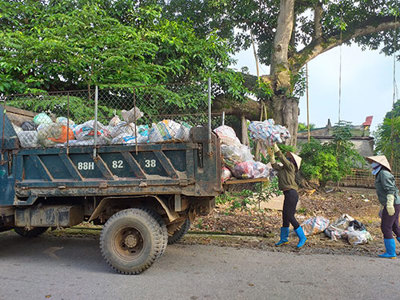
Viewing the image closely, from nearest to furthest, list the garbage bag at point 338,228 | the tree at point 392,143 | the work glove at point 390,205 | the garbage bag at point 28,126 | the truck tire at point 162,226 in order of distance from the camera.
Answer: the truck tire at point 162,226
the work glove at point 390,205
the garbage bag at point 28,126
the garbage bag at point 338,228
the tree at point 392,143

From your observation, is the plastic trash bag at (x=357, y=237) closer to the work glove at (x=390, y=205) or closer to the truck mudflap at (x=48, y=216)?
the work glove at (x=390, y=205)

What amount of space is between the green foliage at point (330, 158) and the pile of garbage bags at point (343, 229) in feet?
15.9

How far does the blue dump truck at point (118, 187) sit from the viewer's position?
12.9 ft

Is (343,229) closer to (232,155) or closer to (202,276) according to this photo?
(232,155)

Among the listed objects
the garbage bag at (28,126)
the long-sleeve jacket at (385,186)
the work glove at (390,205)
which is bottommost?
the work glove at (390,205)

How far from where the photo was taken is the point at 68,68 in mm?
8039

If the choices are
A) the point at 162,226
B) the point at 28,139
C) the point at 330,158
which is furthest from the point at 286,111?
the point at 28,139

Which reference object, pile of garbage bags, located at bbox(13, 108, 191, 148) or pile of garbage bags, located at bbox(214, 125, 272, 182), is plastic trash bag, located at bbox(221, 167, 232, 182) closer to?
pile of garbage bags, located at bbox(214, 125, 272, 182)

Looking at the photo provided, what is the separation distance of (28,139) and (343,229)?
5.25 m

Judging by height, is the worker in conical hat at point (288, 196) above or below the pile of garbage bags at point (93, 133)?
below

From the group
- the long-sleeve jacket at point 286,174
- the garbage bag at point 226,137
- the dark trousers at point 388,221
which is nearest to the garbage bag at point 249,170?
the garbage bag at point 226,137

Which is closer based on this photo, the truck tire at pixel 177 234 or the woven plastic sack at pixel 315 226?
the truck tire at pixel 177 234

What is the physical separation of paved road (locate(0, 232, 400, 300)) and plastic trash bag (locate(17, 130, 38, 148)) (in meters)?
1.62

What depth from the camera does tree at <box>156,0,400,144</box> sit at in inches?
475
